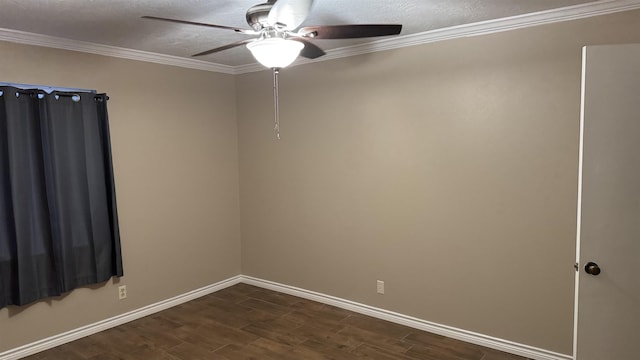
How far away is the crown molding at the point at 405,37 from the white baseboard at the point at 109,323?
2281 millimetres

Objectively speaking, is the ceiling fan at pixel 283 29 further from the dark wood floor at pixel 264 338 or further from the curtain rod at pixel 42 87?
the dark wood floor at pixel 264 338

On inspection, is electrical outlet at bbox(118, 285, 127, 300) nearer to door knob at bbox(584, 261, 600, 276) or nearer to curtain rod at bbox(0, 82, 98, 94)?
curtain rod at bbox(0, 82, 98, 94)

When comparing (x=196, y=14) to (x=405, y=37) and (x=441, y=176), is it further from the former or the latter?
(x=441, y=176)

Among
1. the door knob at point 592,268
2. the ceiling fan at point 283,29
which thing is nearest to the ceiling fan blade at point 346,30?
the ceiling fan at point 283,29

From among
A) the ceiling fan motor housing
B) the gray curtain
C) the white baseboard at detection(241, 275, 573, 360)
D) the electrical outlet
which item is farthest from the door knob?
the electrical outlet

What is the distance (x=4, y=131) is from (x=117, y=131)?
851 mm

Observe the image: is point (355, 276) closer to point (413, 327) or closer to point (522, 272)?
point (413, 327)

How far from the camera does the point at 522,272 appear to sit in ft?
10.3

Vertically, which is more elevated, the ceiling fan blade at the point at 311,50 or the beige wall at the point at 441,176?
the ceiling fan blade at the point at 311,50

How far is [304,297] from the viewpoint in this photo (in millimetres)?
4418

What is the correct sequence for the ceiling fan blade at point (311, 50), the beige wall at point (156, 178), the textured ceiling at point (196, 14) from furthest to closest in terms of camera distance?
the beige wall at point (156, 178)
the textured ceiling at point (196, 14)
the ceiling fan blade at point (311, 50)

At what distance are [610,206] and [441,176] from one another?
4.46ft

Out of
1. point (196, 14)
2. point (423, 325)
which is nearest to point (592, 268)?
point (423, 325)

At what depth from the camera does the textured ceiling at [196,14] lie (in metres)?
2.58
